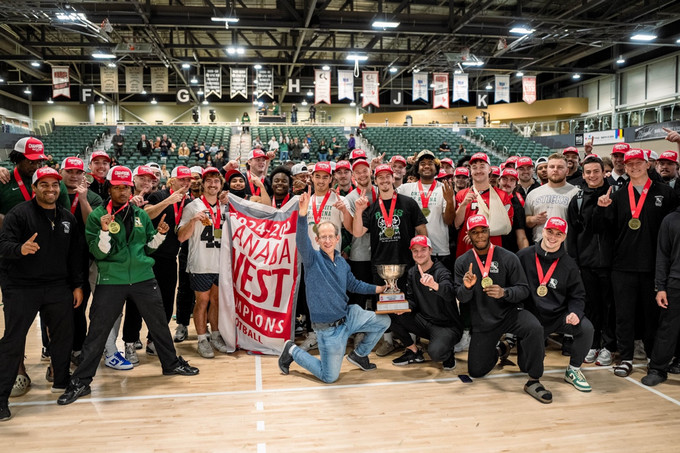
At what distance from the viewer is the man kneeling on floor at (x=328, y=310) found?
4297 millimetres

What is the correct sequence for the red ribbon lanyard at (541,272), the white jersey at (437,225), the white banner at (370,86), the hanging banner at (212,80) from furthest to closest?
the white banner at (370,86)
the hanging banner at (212,80)
the white jersey at (437,225)
the red ribbon lanyard at (541,272)

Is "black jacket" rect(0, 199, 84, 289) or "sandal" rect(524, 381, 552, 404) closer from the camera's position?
"black jacket" rect(0, 199, 84, 289)

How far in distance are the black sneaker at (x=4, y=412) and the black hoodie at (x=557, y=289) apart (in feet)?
14.7

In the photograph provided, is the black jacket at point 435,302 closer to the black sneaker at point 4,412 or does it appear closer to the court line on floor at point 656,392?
the court line on floor at point 656,392

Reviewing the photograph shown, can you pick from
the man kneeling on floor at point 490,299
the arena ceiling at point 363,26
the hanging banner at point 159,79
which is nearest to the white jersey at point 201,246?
the man kneeling on floor at point 490,299

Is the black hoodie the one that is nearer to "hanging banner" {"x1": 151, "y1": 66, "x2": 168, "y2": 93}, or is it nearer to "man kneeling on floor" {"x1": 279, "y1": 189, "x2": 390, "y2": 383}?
"man kneeling on floor" {"x1": 279, "y1": 189, "x2": 390, "y2": 383}

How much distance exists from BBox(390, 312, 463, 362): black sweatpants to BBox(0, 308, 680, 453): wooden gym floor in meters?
0.22

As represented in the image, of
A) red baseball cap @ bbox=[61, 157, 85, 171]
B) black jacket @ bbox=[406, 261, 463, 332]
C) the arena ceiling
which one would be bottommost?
black jacket @ bbox=[406, 261, 463, 332]

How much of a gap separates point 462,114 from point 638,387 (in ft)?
116

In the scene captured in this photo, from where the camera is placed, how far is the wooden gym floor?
10.7 feet

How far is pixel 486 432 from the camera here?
3422 mm

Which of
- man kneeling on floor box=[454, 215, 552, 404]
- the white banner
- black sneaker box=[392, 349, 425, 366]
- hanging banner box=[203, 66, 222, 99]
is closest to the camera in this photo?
man kneeling on floor box=[454, 215, 552, 404]

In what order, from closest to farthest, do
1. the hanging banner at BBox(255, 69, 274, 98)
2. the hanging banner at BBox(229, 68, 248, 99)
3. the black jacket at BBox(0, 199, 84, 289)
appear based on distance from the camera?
the black jacket at BBox(0, 199, 84, 289)
the hanging banner at BBox(229, 68, 248, 99)
the hanging banner at BBox(255, 69, 274, 98)

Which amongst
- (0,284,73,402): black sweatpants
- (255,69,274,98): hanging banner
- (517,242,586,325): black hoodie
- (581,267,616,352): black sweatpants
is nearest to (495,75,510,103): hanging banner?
(255,69,274,98): hanging banner
